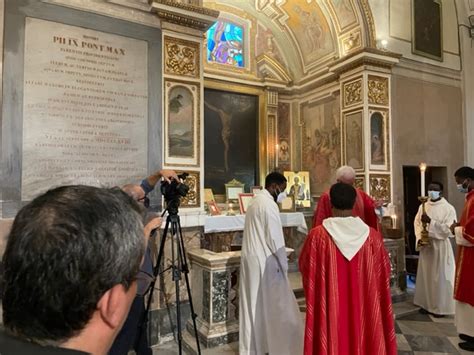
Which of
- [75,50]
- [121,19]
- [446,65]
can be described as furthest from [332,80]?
[75,50]

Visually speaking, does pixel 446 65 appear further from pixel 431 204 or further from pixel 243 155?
pixel 243 155

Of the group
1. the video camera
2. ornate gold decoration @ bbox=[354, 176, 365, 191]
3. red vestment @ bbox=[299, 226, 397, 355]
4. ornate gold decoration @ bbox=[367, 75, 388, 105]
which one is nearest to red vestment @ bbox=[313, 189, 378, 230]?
red vestment @ bbox=[299, 226, 397, 355]

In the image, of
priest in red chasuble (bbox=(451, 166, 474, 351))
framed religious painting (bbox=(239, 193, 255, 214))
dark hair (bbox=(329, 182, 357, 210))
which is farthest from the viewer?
framed religious painting (bbox=(239, 193, 255, 214))

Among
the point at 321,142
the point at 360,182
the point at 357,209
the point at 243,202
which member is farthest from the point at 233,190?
the point at 357,209

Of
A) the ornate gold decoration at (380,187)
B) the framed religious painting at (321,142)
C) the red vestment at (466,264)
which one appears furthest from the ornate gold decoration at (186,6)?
the red vestment at (466,264)

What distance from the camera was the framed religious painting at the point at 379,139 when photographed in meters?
6.25

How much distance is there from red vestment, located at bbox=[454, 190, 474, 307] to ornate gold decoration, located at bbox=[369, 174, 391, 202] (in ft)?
7.01

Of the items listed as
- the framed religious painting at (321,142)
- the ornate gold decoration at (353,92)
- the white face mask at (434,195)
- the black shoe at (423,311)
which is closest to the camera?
the black shoe at (423,311)

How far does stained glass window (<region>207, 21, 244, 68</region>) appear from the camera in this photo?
7961 mm

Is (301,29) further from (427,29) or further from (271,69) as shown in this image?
(427,29)

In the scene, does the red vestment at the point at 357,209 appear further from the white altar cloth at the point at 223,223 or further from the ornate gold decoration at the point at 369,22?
the ornate gold decoration at the point at 369,22

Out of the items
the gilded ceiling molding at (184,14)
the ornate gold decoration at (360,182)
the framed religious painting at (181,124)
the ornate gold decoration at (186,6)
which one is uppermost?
the ornate gold decoration at (186,6)

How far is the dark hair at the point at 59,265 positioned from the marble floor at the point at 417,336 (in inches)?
129

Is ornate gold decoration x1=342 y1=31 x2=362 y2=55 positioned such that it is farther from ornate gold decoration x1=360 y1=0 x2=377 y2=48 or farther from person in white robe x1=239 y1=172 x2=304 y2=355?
person in white robe x1=239 y1=172 x2=304 y2=355
